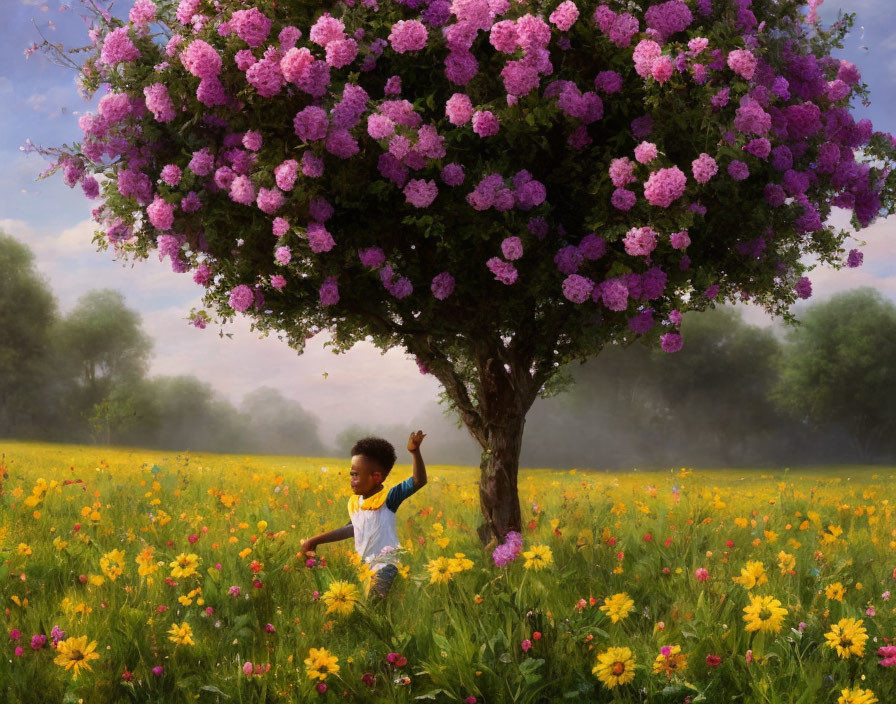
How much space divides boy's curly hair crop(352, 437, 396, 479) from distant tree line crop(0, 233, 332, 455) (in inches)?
1732

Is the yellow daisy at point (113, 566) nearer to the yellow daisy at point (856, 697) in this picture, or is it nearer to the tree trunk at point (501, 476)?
the tree trunk at point (501, 476)

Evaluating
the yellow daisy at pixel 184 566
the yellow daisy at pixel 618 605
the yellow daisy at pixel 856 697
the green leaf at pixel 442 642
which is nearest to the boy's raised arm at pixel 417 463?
the yellow daisy at pixel 184 566

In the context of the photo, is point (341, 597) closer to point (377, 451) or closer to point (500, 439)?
point (377, 451)

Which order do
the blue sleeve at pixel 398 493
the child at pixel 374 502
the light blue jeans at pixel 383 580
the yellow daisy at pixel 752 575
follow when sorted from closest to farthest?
1. the yellow daisy at pixel 752 575
2. the light blue jeans at pixel 383 580
3. the child at pixel 374 502
4. the blue sleeve at pixel 398 493

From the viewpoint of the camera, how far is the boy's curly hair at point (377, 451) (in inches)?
278

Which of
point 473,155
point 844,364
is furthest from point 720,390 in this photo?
point 473,155

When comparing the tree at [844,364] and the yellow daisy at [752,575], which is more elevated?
the tree at [844,364]

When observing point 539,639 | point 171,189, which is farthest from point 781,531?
point 171,189

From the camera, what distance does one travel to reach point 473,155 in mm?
6508

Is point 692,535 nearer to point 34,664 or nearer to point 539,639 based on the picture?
point 539,639

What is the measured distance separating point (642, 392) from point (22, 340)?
41.3m

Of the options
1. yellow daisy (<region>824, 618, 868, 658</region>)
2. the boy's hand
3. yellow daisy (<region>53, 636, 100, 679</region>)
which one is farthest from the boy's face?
yellow daisy (<region>824, 618, 868, 658</region>)

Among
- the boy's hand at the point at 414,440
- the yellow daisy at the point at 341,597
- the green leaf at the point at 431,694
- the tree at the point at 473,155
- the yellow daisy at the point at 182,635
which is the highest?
the tree at the point at 473,155

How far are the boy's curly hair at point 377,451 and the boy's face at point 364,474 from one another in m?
0.04
